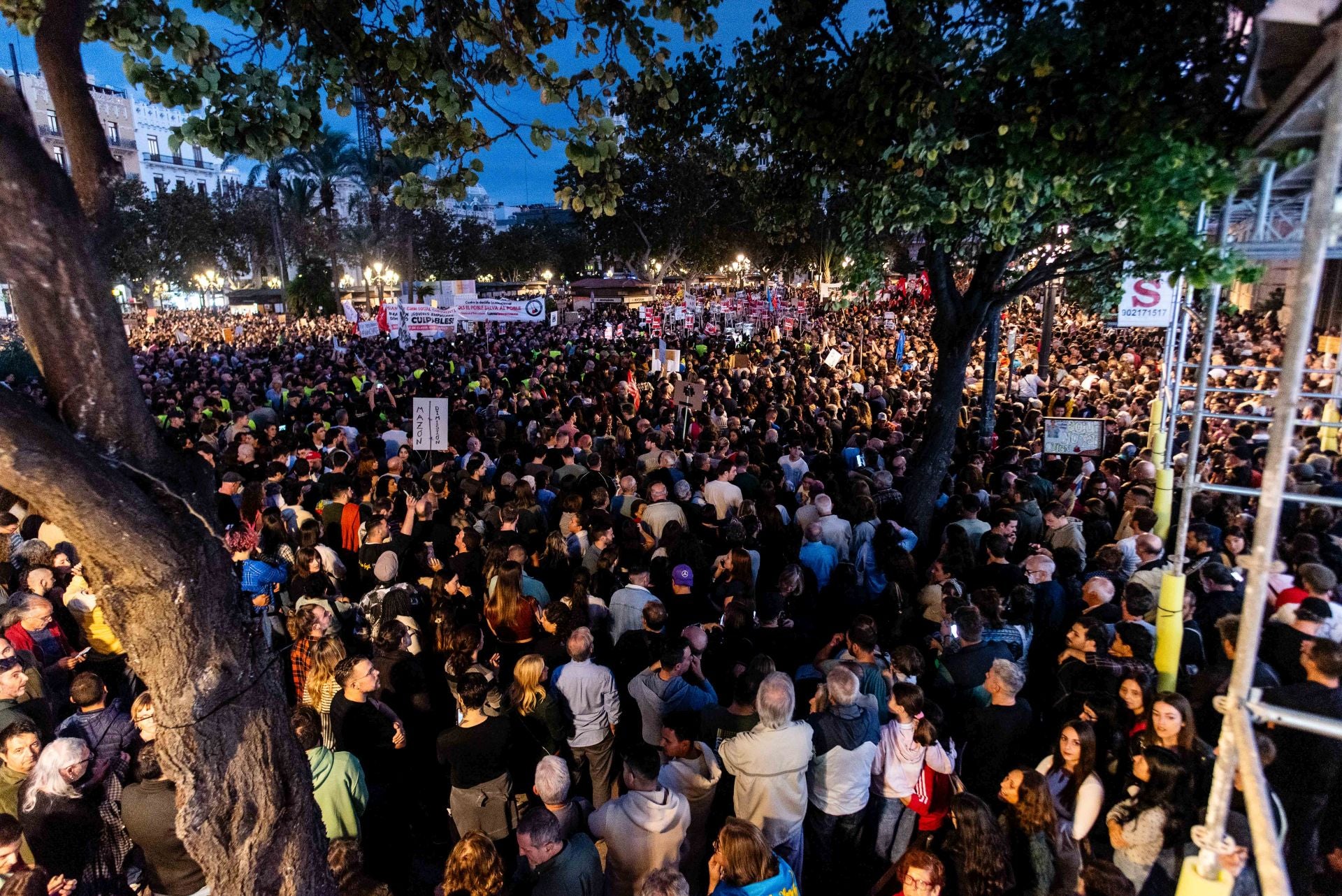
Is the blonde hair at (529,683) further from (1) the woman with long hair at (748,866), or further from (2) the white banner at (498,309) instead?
(2) the white banner at (498,309)

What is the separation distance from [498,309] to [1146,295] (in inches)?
508

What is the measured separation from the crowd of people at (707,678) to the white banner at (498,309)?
293 inches

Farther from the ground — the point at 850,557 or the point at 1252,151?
the point at 1252,151

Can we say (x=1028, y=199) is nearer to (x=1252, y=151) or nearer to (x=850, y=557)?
(x=1252, y=151)

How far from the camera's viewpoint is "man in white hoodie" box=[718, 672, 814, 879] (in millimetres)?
4074

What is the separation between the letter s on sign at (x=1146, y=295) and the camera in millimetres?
8867

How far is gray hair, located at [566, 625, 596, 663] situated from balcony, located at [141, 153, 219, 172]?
6914cm

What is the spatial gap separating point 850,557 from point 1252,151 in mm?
4869

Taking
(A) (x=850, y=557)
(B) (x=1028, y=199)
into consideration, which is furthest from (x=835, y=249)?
(A) (x=850, y=557)

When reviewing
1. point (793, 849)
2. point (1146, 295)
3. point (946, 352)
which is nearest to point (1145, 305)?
point (1146, 295)

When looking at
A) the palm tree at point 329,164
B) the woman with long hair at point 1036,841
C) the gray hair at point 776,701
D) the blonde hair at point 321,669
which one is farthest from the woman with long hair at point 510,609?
the palm tree at point 329,164

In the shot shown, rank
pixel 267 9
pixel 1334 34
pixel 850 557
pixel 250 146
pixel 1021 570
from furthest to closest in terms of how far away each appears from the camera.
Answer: pixel 850 557 < pixel 1021 570 < pixel 267 9 < pixel 250 146 < pixel 1334 34

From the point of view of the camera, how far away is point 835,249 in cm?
768

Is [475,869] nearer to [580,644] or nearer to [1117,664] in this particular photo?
[580,644]
